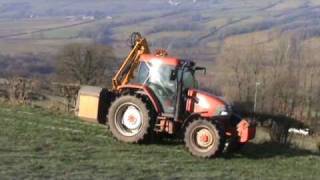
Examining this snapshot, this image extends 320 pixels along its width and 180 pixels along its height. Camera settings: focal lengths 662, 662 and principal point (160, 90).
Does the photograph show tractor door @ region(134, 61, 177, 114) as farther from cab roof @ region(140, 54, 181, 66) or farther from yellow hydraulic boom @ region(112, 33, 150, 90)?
yellow hydraulic boom @ region(112, 33, 150, 90)

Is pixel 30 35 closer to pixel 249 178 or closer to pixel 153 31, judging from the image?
pixel 153 31

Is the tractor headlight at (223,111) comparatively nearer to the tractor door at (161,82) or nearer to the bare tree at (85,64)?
the tractor door at (161,82)

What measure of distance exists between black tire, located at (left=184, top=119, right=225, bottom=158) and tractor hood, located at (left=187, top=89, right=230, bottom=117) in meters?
0.45

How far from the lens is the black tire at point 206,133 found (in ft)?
41.1

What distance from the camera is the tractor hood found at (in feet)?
43.3

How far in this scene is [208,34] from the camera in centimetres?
15750

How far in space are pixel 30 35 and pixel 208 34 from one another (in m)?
42.7

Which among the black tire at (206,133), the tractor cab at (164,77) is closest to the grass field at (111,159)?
the black tire at (206,133)

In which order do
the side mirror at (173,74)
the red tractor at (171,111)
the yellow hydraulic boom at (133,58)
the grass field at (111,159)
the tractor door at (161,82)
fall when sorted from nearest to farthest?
the grass field at (111,159)
the red tractor at (171,111)
the side mirror at (173,74)
the tractor door at (161,82)
the yellow hydraulic boom at (133,58)

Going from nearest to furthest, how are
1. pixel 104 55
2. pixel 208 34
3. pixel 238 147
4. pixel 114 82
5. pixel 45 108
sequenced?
pixel 238 147 → pixel 114 82 → pixel 45 108 → pixel 104 55 → pixel 208 34

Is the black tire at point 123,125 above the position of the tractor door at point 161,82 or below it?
below

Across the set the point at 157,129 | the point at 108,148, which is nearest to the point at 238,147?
the point at 157,129

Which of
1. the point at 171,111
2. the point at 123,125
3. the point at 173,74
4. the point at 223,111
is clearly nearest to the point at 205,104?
the point at 223,111

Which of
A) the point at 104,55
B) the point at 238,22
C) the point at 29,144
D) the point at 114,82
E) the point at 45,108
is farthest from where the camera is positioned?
the point at 238,22
